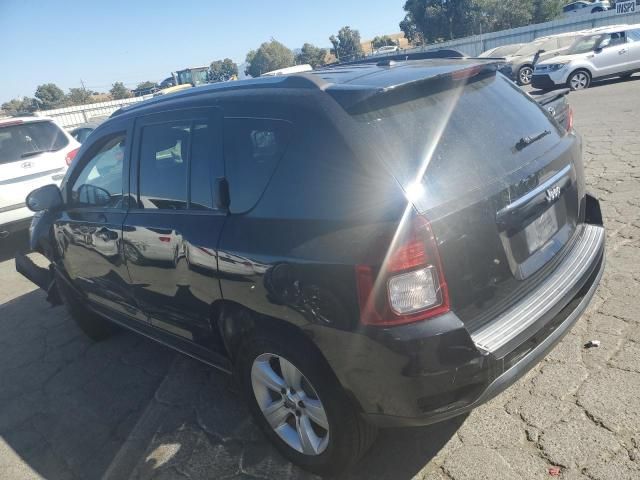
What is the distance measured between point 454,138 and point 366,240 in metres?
0.70

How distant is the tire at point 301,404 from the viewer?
2133 millimetres

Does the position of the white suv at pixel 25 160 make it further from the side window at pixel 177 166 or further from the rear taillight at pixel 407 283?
the rear taillight at pixel 407 283

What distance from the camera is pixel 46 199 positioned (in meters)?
3.85

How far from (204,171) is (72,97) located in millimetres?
65785

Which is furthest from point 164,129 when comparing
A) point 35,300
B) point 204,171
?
point 35,300

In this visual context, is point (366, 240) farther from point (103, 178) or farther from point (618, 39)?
point (618, 39)

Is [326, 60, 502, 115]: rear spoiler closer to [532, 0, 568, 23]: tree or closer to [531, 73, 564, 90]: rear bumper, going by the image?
[531, 73, 564, 90]: rear bumper

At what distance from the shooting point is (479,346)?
193 centimetres

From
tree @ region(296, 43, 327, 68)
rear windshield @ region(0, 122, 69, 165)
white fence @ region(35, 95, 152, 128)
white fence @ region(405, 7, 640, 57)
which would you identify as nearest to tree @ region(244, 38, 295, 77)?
tree @ region(296, 43, 327, 68)

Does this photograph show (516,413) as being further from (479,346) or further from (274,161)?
(274,161)

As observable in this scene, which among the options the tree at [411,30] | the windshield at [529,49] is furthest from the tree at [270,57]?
the windshield at [529,49]

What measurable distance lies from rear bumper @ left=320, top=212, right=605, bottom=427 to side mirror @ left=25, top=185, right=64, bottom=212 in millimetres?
2859

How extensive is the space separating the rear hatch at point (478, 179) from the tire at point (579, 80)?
48.0 feet

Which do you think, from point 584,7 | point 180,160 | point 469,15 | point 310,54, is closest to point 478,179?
point 180,160
